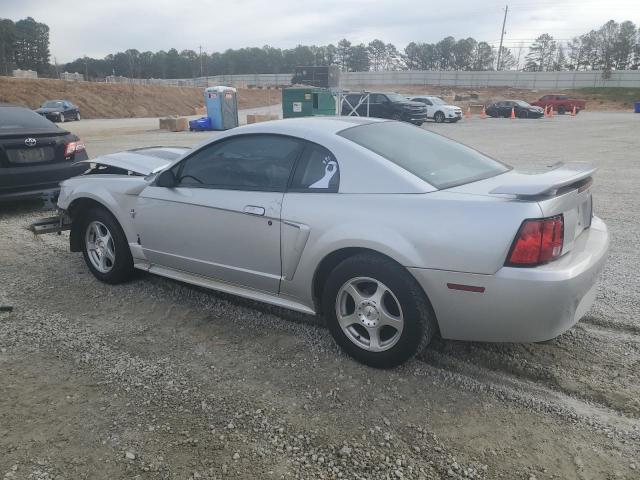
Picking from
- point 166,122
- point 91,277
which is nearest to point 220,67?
point 166,122

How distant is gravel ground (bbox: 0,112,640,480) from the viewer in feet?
7.86

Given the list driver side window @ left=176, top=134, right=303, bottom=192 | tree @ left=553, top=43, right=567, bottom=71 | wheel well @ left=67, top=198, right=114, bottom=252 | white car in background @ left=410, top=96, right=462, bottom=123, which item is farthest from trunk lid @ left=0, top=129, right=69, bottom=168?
tree @ left=553, top=43, right=567, bottom=71

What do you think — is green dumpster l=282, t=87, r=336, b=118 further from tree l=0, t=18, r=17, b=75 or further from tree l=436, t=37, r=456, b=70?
tree l=436, t=37, r=456, b=70

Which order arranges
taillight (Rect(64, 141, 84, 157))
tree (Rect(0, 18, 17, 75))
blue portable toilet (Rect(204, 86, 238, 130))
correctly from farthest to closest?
tree (Rect(0, 18, 17, 75)) < blue portable toilet (Rect(204, 86, 238, 130)) < taillight (Rect(64, 141, 84, 157))

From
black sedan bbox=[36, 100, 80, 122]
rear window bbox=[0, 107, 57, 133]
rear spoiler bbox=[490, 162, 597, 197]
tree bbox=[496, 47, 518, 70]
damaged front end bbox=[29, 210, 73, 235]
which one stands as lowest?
black sedan bbox=[36, 100, 80, 122]

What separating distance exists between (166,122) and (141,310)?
22229 millimetres

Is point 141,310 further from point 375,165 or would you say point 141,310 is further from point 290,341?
point 375,165

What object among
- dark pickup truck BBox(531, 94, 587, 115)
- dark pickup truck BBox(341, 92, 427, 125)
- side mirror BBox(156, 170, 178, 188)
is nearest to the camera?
side mirror BBox(156, 170, 178, 188)

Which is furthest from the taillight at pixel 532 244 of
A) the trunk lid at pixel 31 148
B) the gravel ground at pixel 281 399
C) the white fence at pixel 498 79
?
the white fence at pixel 498 79

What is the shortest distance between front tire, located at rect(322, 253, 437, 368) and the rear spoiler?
0.75 metres

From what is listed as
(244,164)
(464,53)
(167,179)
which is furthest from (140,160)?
(464,53)

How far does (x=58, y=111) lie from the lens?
32.9 metres

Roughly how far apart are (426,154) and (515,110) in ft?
118

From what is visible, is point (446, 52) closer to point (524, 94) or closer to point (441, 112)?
point (524, 94)
